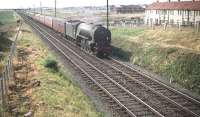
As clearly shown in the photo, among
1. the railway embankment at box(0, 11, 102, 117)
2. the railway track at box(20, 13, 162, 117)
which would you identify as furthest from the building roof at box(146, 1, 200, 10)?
the railway embankment at box(0, 11, 102, 117)

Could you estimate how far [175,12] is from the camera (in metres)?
62.1

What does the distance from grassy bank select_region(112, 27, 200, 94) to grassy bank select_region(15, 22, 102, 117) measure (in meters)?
8.45

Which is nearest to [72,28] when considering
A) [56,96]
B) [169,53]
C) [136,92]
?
[169,53]

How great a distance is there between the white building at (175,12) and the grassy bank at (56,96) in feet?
89.0

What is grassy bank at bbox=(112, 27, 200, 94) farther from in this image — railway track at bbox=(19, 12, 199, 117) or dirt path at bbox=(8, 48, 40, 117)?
dirt path at bbox=(8, 48, 40, 117)

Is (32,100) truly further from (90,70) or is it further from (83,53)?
(83,53)

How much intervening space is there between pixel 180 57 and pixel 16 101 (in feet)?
49.3

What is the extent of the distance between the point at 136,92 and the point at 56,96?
5869mm

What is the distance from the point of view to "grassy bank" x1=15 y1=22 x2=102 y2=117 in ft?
59.6

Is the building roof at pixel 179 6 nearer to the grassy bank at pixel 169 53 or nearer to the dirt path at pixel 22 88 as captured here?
the grassy bank at pixel 169 53

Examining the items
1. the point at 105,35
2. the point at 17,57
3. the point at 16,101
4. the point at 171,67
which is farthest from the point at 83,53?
the point at 16,101

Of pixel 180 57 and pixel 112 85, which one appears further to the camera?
pixel 180 57

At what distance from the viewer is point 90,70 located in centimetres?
3030

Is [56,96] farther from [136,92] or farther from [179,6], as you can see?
[179,6]
